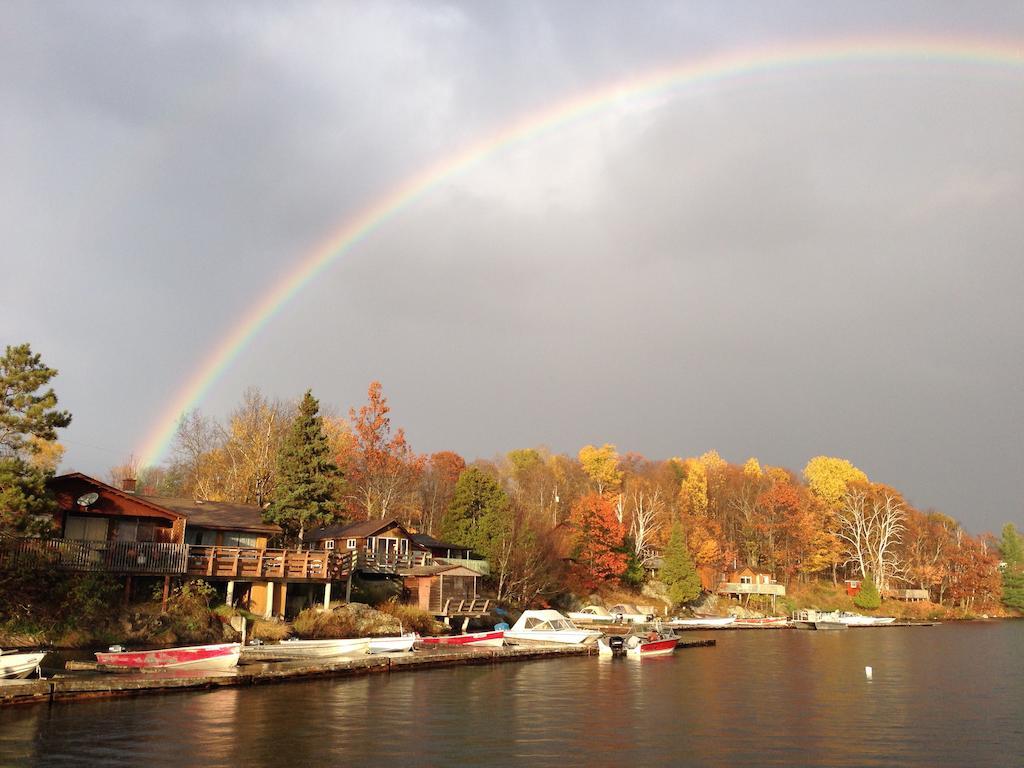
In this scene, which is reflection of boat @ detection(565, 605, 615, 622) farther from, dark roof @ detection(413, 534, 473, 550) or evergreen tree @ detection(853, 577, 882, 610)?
evergreen tree @ detection(853, 577, 882, 610)

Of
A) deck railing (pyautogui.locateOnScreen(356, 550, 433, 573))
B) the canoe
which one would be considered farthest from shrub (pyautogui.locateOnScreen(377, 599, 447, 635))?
the canoe

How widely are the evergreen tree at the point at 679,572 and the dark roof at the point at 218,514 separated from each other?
50909 mm

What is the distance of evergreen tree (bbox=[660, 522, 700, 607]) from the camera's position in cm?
8981

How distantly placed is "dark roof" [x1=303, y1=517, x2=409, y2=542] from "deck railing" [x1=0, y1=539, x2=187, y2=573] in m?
21.6

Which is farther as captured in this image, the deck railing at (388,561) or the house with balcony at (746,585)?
the house with balcony at (746,585)

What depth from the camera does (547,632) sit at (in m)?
51.2

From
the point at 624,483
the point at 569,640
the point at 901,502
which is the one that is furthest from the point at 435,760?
the point at 901,502

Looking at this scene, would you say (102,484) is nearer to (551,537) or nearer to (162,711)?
(162,711)

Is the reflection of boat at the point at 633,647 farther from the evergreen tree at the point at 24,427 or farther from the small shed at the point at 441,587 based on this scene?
the evergreen tree at the point at 24,427

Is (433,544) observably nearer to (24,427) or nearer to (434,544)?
(434,544)

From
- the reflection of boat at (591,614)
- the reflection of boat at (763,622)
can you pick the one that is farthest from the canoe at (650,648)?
the reflection of boat at (763,622)

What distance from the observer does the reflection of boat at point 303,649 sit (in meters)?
36.5

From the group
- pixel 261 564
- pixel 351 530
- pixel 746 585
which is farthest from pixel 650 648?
→ pixel 746 585

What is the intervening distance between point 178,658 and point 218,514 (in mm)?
19687
